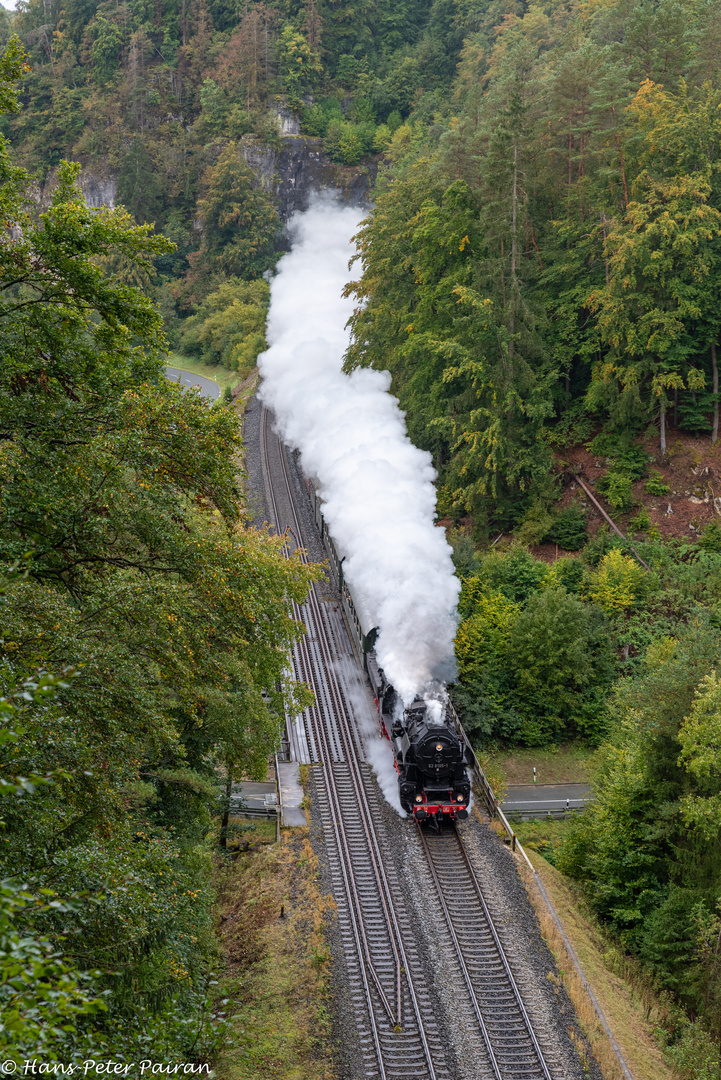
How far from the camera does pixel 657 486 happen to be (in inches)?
1264

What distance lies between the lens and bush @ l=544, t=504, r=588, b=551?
107 feet

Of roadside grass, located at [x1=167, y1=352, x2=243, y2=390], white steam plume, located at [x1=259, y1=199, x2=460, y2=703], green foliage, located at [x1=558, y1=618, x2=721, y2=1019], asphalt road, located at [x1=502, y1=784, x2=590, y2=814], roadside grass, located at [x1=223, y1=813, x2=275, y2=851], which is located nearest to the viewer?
green foliage, located at [x1=558, y1=618, x2=721, y2=1019]

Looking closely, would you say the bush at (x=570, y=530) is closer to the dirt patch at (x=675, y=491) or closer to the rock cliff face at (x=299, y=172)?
the dirt patch at (x=675, y=491)

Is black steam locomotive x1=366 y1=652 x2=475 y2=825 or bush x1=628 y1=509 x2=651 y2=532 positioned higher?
bush x1=628 y1=509 x2=651 y2=532

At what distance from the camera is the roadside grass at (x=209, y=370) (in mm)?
62281

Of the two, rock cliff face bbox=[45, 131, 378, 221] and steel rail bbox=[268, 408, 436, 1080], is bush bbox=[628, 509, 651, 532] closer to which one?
steel rail bbox=[268, 408, 436, 1080]

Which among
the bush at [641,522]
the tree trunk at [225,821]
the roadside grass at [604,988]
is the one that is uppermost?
the bush at [641,522]

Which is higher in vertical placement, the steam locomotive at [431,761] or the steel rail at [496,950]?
the steam locomotive at [431,761]

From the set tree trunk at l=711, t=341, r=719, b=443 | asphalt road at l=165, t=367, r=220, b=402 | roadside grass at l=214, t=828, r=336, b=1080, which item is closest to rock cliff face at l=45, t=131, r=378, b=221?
asphalt road at l=165, t=367, r=220, b=402

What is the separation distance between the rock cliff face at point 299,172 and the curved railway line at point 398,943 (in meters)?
61.8

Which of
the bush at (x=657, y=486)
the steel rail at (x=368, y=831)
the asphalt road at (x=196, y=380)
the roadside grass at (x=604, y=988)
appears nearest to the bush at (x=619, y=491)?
the bush at (x=657, y=486)

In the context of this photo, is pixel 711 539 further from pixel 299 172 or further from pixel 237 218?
pixel 299 172

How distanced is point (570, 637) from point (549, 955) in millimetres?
12782

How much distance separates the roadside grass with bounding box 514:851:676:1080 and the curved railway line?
1.05m
